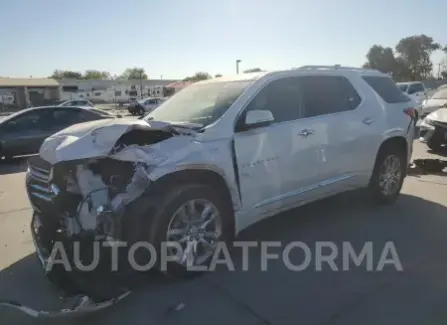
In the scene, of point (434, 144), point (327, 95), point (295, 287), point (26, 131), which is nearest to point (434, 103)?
point (434, 144)

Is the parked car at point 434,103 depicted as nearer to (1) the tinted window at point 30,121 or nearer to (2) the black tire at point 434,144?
(2) the black tire at point 434,144

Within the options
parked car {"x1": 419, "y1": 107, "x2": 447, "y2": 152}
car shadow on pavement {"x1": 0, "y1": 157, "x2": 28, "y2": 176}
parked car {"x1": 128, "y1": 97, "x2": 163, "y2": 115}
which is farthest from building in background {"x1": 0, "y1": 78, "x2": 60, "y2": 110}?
parked car {"x1": 419, "y1": 107, "x2": 447, "y2": 152}

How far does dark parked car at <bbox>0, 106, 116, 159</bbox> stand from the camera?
10.5 metres

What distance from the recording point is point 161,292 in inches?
135

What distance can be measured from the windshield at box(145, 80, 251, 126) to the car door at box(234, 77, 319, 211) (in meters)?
0.23

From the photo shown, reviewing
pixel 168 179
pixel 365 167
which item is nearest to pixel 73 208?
pixel 168 179

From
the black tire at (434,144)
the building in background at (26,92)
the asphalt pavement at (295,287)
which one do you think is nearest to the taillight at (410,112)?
the asphalt pavement at (295,287)

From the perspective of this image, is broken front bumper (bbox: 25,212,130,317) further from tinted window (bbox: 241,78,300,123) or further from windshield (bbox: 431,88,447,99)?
windshield (bbox: 431,88,447,99)

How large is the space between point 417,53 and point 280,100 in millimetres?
74889

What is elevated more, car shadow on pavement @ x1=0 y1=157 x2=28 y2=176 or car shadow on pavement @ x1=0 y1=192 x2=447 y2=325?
car shadow on pavement @ x1=0 y1=192 x2=447 y2=325

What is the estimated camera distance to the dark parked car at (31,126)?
10453 millimetres

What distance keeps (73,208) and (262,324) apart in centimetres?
177

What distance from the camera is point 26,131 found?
1061 centimetres

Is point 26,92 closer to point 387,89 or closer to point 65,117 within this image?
point 65,117
